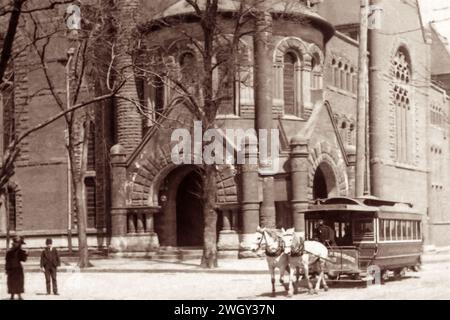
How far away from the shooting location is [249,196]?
3503cm

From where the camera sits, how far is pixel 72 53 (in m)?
39.2

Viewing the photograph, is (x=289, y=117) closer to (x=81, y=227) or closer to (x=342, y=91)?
(x=342, y=91)

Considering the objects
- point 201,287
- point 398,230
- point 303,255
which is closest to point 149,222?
point 201,287

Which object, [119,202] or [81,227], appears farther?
[119,202]

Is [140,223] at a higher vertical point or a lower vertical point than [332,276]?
higher

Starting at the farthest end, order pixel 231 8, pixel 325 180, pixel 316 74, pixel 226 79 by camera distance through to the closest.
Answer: pixel 316 74
pixel 325 180
pixel 231 8
pixel 226 79

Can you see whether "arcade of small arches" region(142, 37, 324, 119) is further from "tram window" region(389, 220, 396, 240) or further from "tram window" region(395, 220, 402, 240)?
"tram window" region(389, 220, 396, 240)

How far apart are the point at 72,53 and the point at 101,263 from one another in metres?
→ 10.4

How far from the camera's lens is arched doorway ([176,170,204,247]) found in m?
39.2

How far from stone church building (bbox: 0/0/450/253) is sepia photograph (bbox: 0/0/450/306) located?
9cm

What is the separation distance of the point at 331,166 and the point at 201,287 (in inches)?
692

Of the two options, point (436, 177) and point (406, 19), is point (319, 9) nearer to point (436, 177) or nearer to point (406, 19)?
point (406, 19)

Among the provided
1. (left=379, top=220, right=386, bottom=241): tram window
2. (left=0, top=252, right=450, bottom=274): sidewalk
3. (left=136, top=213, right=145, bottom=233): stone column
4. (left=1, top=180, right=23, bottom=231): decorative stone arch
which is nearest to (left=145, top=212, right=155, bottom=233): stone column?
(left=136, top=213, right=145, bottom=233): stone column

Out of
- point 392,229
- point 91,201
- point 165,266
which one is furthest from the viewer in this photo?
point 91,201
